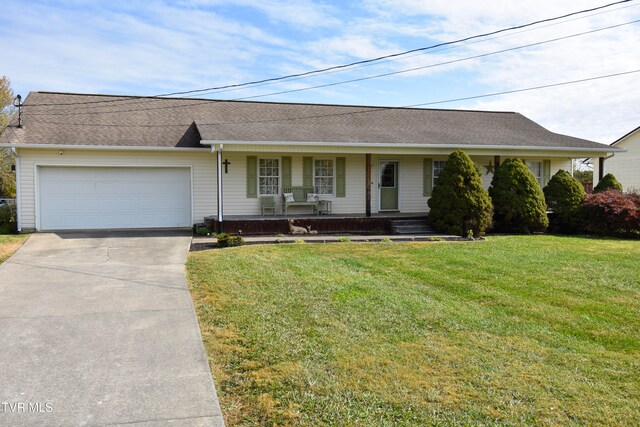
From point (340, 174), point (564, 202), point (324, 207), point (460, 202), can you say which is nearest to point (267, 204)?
point (324, 207)

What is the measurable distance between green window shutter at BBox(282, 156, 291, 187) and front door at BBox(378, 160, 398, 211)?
3288 mm

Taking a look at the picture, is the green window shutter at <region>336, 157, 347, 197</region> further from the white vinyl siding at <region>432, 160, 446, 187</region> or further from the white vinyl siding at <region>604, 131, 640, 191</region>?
the white vinyl siding at <region>604, 131, 640, 191</region>

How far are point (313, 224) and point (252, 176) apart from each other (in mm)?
2800

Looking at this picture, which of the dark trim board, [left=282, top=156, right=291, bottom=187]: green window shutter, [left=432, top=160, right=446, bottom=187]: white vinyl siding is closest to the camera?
the dark trim board

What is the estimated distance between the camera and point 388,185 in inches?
677

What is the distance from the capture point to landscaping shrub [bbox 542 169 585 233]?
600 inches

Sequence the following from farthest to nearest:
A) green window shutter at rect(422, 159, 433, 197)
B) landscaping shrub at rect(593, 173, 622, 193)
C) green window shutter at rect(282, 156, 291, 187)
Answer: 1. green window shutter at rect(422, 159, 433, 197)
2. landscaping shrub at rect(593, 173, 622, 193)
3. green window shutter at rect(282, 156, 291, 187)

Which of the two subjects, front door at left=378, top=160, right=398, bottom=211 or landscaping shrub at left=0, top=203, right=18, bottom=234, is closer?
landscaping shrub at left=0, top=203, right=18, bottom=234

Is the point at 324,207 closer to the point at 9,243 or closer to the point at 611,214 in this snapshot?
the point at 611,214

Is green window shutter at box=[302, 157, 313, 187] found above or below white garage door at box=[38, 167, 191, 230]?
above

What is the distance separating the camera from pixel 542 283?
25.2 feet

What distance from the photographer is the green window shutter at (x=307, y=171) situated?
1623 centimetres

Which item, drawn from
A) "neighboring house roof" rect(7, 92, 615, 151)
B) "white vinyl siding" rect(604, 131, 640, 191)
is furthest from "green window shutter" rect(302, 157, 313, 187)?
"white vinyl siding" rect(604, 131, 640, 191)

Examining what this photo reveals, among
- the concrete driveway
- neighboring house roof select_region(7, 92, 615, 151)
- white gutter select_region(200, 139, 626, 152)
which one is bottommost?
the concrete driveway
